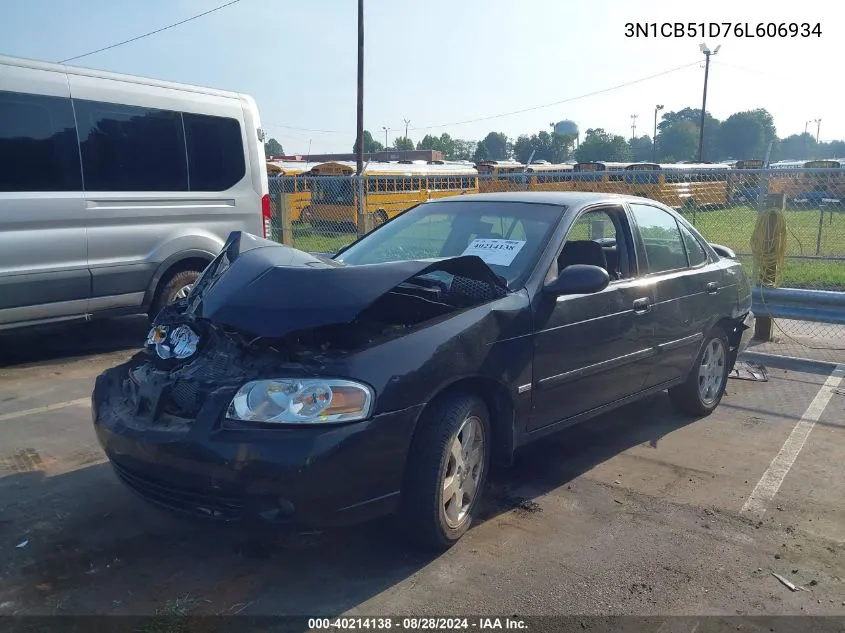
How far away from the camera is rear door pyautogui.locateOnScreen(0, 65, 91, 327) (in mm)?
6348

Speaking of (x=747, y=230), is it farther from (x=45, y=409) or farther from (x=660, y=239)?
(x=45, y=409)

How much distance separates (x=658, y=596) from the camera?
3.26m

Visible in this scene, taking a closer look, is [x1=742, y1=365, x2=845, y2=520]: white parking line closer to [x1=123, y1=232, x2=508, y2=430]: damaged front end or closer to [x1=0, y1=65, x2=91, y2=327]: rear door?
[x1=123, y1=232, x2=508, y2=430]: damaged front end

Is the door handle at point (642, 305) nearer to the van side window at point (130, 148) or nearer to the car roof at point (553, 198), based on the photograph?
the car roof at point (553, 198)

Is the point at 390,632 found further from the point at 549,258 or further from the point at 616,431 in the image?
the point at 616,431

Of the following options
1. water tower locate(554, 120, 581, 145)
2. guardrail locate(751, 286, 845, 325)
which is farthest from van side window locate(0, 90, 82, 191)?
water tower locate(554, 120, 581, 145)

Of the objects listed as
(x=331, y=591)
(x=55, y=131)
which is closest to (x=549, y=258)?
(x=331, y=591)

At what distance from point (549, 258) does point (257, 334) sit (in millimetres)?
1734

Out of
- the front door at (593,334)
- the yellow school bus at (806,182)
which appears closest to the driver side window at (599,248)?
the front door at (593,334)

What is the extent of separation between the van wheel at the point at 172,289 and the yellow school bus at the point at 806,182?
6.03 metres

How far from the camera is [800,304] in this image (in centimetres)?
758

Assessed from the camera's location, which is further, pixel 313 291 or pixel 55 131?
pixel 55 131

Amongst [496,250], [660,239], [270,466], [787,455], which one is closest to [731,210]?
[660,239]

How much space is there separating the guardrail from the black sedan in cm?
334
